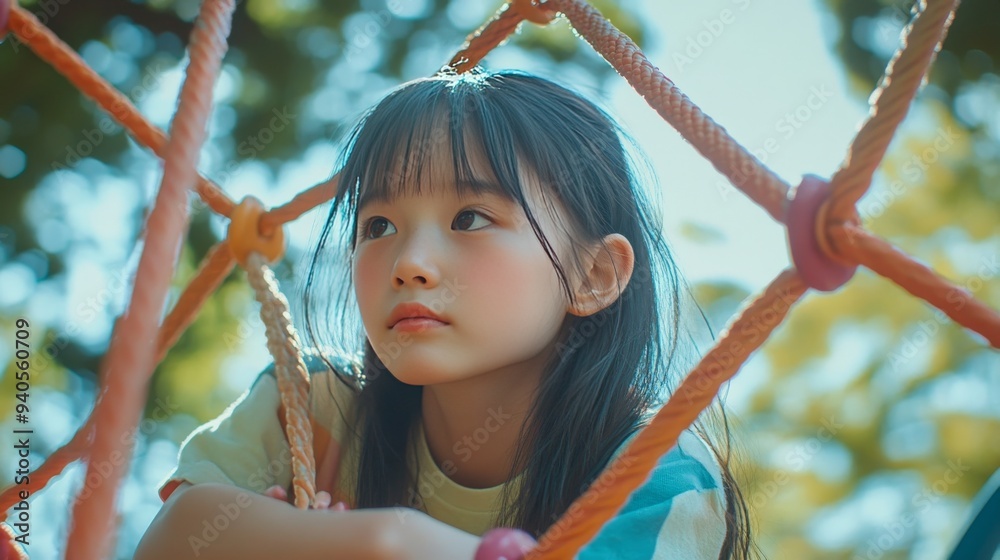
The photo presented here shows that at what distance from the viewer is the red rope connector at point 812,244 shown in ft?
1.91

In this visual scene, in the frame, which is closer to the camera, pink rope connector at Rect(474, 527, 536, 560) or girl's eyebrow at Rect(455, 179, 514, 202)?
pink rope connector at Rect(474, 527, 536, 560)

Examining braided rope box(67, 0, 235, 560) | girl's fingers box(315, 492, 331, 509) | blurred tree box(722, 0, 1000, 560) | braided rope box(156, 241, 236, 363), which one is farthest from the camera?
blurred tree box(722, 0, 1000, 560)

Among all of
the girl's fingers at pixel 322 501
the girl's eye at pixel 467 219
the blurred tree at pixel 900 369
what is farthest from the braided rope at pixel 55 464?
the blurred tree at pixel 900 369

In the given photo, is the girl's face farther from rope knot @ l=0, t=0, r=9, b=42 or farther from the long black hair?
rope knot @ l=0, t=0, r=9, b=42

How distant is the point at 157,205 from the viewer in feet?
1.50

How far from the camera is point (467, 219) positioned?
899 mm

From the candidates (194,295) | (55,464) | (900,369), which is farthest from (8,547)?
(900,369)

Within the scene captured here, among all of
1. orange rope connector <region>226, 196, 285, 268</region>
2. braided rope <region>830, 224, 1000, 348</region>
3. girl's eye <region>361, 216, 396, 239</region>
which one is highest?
orange rope connector <region>226, 196, 285, 268</region>

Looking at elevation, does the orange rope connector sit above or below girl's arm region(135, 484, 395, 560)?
above

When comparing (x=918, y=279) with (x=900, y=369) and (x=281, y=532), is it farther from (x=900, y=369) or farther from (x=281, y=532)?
(x=900, y=369)

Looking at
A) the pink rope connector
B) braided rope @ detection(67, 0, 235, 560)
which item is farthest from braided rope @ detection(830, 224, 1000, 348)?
braided rope @ detection(67, 0, 235, 560)

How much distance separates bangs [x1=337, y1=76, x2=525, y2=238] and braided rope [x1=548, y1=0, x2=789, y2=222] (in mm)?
121

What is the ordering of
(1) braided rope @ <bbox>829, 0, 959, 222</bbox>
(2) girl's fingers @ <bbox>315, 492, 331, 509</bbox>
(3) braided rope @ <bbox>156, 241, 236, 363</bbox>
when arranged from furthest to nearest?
(3) braided rope @ <bbox>156, 241, 236, 363</bbox> → (2) girl's fingers @ <bbox>315, 492, 331, 509</bbox> → (1) braided rope @ <bbox>829, 0, 959, 222</bbox>

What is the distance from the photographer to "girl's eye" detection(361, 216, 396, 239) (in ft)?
3.08
